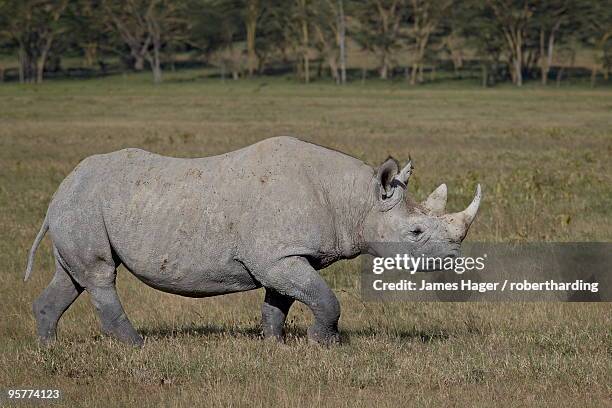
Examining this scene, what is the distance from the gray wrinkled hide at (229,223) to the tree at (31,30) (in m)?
77.8

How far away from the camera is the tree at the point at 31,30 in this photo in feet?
274

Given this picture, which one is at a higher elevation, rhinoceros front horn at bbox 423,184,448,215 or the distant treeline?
rhinoceros front horn at bbox 423,184,448,215

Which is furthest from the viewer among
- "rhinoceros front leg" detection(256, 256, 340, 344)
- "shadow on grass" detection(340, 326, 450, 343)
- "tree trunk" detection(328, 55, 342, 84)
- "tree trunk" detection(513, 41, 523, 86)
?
"tree trunk" detection(328, 55, 342, 84)

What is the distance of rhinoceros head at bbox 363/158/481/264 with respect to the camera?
26.7ft

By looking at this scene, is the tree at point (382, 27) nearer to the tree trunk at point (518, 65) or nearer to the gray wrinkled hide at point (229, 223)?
the tree trunk at point (518, 65)

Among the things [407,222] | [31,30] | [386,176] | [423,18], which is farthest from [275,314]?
[31,30]

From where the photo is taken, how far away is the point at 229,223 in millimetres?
8055

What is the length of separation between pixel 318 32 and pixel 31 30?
20732 mm

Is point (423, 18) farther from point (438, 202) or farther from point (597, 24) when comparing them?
point (438, 202)

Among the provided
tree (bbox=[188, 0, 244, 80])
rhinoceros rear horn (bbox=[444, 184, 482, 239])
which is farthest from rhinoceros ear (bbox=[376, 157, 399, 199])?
tree (bbox=[188, 0, 244, 80])

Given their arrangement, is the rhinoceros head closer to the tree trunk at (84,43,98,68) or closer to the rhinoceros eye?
the rhinoceros eye

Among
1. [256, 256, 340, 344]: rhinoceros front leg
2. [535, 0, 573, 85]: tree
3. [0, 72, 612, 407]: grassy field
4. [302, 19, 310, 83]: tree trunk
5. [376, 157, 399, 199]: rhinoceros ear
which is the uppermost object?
[376, 157, 399, 199]: rhinoceros ear

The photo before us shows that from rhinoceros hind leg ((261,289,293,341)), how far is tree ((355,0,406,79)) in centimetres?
7895

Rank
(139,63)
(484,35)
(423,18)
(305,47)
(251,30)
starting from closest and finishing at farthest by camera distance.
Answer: (484,35) < (305,47) < (423,18) < (251,30) < (139,63)
